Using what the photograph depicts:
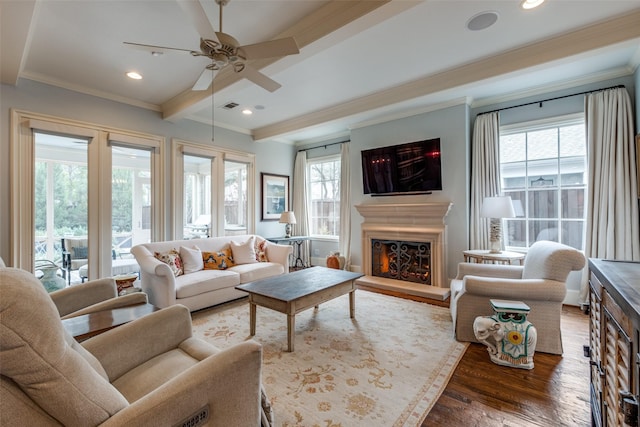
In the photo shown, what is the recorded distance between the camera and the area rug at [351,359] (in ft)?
5.78

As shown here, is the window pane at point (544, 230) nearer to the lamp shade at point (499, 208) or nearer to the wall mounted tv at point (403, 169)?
the lamp shade at point (499, 208)

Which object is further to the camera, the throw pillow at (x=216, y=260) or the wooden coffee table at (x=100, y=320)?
the throw pillow at (x=216, y=260)

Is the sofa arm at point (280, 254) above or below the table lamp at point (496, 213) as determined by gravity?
below

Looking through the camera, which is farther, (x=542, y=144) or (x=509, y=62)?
(x=542, y=144)

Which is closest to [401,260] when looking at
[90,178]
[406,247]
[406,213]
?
[406,247]

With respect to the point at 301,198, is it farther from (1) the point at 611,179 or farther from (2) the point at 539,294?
(1) the point at 611,179

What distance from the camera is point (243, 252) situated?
169 inches

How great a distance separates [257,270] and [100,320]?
227 centimetres

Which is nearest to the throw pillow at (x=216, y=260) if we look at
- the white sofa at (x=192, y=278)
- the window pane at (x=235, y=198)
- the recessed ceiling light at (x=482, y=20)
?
the white sofa at (x=192, y=278)

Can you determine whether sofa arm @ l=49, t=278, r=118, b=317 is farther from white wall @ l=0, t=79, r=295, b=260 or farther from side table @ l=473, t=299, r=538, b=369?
side table @ l=473, t=299, r=538, b=369

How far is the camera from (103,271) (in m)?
3.88

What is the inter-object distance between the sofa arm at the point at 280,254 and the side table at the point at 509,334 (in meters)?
2.77

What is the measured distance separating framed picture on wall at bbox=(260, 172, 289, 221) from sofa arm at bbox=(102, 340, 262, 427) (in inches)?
189

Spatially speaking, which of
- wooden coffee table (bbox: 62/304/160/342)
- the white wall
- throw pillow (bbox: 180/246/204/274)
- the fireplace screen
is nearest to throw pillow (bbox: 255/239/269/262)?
throw pillow (bbox: 180/246/204/274)
